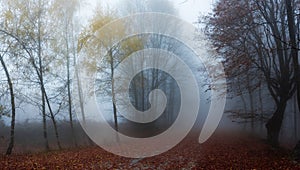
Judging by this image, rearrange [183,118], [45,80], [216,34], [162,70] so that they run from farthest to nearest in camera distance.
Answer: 1. [183,118]
2. [162,70]
3. [45,80]
4. [216,34]

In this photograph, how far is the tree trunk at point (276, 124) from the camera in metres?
10.5

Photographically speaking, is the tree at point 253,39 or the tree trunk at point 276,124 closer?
the tree at point 253,39

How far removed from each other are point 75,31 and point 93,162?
32.2 ft

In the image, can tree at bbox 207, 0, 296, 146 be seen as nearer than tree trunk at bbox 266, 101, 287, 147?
Yes

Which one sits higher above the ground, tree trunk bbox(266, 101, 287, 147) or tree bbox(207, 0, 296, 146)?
tree bbox(207, 0, 296, 146)

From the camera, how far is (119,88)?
14578mm

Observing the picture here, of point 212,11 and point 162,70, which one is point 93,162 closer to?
point 212,11

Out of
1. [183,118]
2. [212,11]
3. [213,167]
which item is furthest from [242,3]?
[183,118]

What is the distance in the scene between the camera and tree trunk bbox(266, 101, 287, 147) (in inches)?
413

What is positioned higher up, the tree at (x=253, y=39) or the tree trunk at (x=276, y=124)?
the tree at (x=253, y=39)

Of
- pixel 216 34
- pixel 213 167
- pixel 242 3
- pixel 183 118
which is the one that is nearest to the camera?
pixel 213 167

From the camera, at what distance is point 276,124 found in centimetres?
1083

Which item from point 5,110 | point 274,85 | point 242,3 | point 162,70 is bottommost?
point 5,110

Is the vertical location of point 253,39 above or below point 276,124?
above
